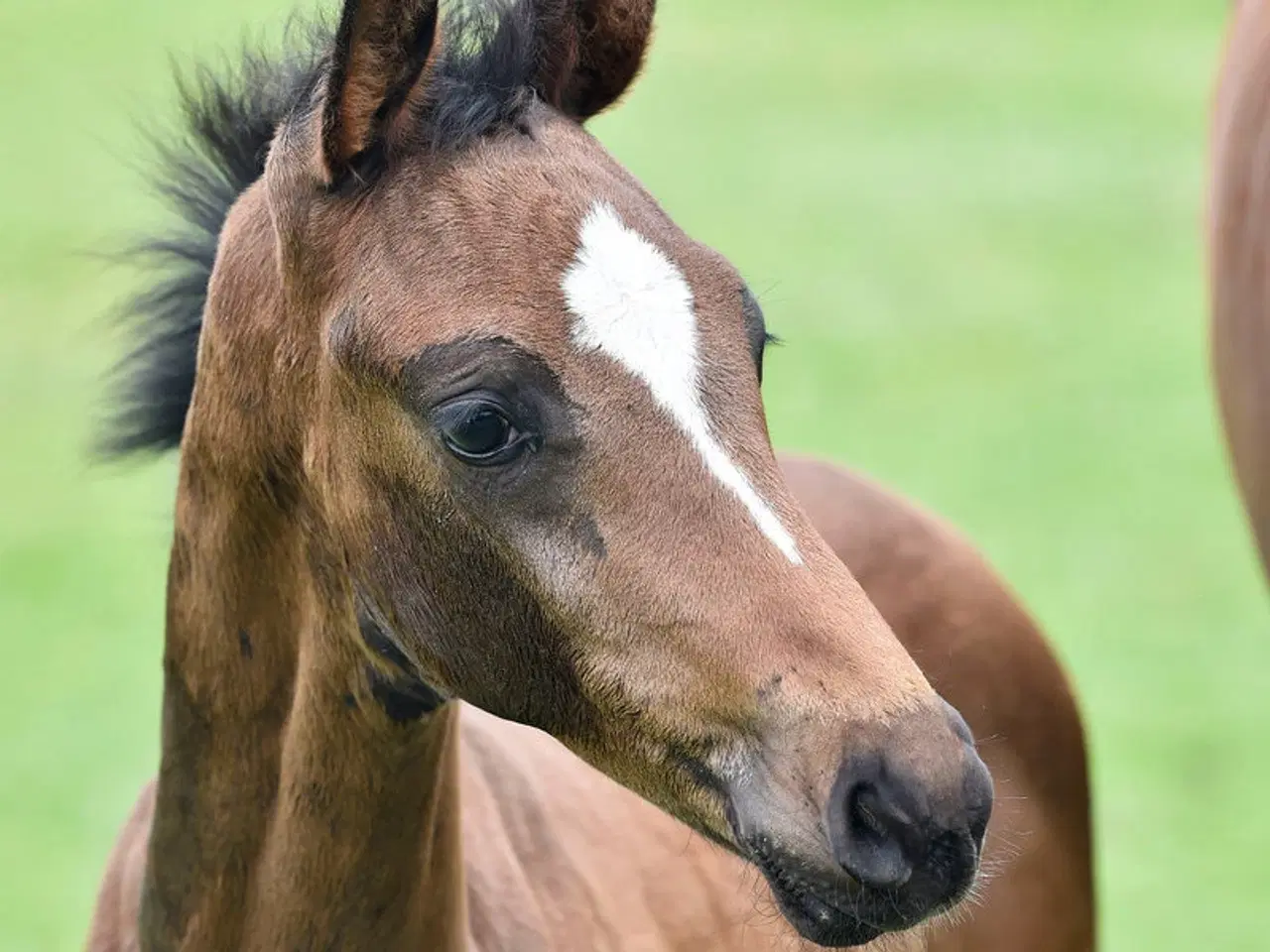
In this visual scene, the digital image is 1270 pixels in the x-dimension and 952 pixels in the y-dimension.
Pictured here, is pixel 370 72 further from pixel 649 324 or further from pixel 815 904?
pixel 815 904

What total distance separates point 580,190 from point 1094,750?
4205mm

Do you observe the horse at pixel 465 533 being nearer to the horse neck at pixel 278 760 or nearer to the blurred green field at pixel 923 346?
the horse neck at pixel 278 760

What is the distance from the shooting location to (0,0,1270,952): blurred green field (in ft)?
17.5

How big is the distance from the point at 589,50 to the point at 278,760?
0.90 meters

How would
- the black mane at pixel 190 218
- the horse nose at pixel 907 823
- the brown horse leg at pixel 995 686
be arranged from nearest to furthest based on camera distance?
the horse nose at pixel 907 823
the black mane at pixel 190 218
the brown horse leg at pixel 995 686

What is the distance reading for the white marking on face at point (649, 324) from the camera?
5.95ft

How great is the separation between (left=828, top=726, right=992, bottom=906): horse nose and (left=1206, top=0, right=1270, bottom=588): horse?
5.91 feet

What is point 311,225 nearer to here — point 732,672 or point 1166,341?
point 732,672

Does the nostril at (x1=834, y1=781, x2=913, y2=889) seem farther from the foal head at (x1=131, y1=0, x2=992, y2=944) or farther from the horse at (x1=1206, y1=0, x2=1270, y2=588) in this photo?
the horse at (x1=1206, y1=0, x2=1270, y2=588)

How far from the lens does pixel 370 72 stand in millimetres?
1906

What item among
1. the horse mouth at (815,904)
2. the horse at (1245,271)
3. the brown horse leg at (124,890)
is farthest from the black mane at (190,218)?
the horse at (1245,271)

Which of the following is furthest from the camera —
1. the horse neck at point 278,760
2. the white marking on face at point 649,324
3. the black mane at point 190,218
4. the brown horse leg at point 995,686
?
the brown horse leg at point 995,686

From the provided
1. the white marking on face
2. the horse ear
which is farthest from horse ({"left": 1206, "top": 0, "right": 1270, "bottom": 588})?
the white marking on face

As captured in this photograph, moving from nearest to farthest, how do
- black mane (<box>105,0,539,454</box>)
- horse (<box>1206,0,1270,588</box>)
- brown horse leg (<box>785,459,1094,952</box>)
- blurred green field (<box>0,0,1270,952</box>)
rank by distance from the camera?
black mane (<box>105,0,539,454</box>)
brown horse leg (<box>785,459,1094,952</box>)
horse (<box>1206,0,1270,588</box>)
blurred green field (<box>0,0,1270,952</box>)
